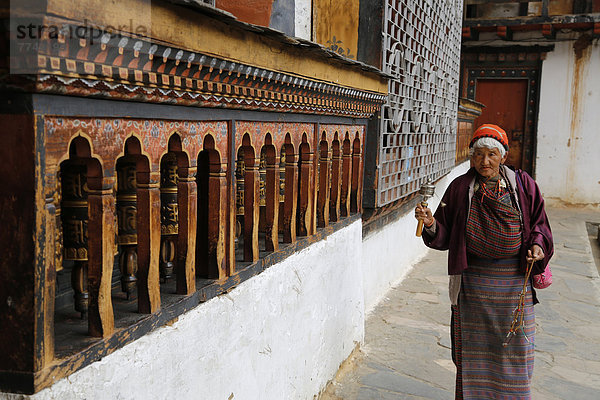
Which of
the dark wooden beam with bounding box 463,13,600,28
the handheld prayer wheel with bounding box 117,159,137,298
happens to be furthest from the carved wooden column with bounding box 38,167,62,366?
the dark wooden beam with bounding box 463,13,600,28

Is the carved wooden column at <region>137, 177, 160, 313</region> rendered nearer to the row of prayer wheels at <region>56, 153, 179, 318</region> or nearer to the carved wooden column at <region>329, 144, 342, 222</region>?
the row of prayer wheels at <region>56, 153, 179, 318</region>

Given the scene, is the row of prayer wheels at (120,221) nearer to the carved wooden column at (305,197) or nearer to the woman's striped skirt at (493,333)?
the carved wooden column at (305,197)

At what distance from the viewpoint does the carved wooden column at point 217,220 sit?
2.07m

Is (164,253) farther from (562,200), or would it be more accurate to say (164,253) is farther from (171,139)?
(562,200)

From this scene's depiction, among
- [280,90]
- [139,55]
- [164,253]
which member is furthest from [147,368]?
[280,90]

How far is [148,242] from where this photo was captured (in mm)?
1688

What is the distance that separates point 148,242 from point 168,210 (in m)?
0.39

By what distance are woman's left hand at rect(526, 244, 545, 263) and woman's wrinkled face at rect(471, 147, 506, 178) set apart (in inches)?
16.0

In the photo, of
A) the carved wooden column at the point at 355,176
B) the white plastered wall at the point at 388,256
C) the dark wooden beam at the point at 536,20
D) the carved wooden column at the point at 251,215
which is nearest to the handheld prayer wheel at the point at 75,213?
the carved wooden column at the point at 251,215

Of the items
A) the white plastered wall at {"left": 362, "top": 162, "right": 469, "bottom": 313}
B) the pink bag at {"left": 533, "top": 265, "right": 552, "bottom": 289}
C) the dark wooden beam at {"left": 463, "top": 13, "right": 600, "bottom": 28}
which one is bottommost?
the white plastered wall at {"left": 362, "top": 162, "right": 469, "bottom": 313}

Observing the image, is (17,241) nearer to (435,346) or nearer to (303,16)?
(435,346)

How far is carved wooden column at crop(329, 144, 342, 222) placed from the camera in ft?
11.4

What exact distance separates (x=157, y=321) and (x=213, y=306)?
334 mm

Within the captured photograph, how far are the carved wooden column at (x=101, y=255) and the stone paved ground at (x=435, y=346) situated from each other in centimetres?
204
